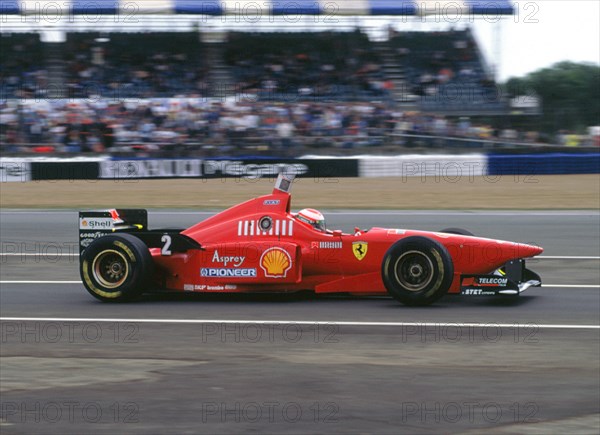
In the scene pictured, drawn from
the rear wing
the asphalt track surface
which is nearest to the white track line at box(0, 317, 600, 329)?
the asphalt track surface

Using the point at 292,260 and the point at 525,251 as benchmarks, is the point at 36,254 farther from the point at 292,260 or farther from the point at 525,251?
the point at 525,251

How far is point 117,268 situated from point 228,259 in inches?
45.5

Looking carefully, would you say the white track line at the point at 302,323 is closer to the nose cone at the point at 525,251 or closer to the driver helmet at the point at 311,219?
the nose cone at the point at 525,251

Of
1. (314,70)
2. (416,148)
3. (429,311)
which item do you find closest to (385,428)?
(429,311)

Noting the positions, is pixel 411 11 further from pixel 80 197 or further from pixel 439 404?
pixel 439 404

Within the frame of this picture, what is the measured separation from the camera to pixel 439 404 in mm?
5641

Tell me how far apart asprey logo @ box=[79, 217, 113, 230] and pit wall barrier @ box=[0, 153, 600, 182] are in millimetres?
15366

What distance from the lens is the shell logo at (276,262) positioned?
8672 millimetres

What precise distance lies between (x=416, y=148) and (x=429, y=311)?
19.7m

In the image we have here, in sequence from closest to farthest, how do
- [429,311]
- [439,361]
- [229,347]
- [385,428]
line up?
[385,428] < [439,361] < [229,347] < [429,311]

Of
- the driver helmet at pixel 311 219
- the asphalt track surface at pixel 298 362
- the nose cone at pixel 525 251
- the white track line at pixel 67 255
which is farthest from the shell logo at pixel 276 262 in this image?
the white track line at pixel 67 255

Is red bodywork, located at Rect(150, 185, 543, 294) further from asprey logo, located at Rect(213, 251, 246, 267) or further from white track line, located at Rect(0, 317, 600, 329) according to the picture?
white track line, located at Rect(0, 317, 600, 329)

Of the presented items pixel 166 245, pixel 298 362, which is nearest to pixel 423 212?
pixel 166 245

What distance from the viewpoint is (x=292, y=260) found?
8664mm
